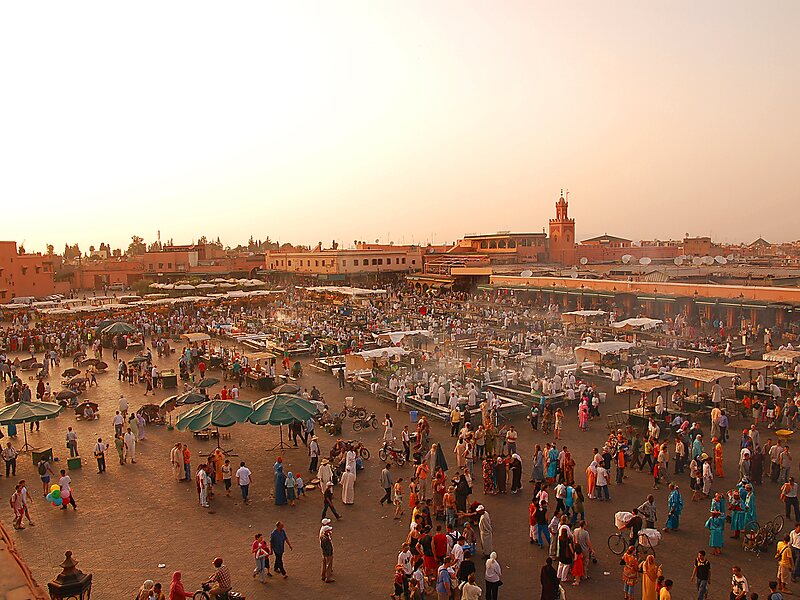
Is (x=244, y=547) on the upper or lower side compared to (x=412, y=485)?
lower

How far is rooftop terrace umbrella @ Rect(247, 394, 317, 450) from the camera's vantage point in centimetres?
1414

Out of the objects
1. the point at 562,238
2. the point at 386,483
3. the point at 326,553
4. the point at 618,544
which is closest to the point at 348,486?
the point at 386,483

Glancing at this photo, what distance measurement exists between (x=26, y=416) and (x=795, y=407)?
19.4 m

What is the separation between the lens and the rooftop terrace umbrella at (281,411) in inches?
557

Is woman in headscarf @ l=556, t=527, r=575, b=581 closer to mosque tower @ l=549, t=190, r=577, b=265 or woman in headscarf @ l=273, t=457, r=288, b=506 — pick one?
woman in headscarf @ l=273, t=457, r=288, b=506

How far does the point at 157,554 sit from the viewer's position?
1018cm

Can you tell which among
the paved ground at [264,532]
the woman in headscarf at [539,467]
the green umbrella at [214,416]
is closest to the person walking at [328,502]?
the paved ground at [264,532]

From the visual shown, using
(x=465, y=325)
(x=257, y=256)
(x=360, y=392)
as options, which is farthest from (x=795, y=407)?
(x=257, y=256)

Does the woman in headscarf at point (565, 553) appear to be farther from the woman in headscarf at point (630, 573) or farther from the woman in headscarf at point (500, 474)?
the woman in headscarf at point (500, 474)

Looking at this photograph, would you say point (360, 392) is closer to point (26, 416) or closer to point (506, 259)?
point (26, 416)

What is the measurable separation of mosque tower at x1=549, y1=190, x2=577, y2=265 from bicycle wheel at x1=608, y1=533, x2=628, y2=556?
53841 millimetres

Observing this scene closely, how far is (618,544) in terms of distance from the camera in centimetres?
999

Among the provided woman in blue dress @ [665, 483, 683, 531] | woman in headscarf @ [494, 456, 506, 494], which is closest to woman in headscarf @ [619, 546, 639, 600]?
woman in blue dress @ [665, 483, 683, 531]

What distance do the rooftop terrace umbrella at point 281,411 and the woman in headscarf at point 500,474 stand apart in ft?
15.1
